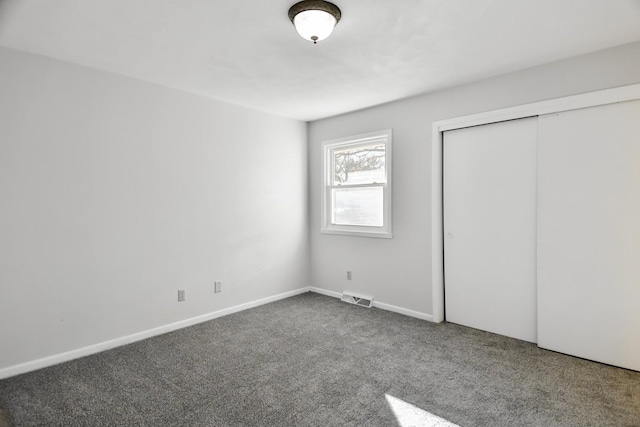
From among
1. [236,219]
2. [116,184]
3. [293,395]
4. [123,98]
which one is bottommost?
[293,395]

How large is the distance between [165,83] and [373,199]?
267cm

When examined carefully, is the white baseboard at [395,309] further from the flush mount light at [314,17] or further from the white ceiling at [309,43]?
the flush mount light at [314,17]

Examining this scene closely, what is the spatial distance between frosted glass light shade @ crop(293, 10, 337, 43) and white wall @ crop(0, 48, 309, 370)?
78.0 inches

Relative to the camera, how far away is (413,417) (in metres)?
2.09

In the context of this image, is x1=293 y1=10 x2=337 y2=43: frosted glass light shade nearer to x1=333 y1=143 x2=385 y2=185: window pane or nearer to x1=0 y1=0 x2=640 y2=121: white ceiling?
x1=0 y1=0 x2=640 y2=121: white ceiling

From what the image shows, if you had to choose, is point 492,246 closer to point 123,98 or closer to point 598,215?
point 598,215

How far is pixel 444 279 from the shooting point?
12.4 ft

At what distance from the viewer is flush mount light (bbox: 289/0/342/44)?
2.06 meters

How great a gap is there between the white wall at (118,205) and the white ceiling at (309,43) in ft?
1.02

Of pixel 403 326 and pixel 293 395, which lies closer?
pixel 293 395

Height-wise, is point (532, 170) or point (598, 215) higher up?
point (532, 170)

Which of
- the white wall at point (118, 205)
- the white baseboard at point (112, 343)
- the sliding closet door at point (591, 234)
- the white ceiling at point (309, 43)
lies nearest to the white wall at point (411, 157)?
the white ceiling at point (309, 43)

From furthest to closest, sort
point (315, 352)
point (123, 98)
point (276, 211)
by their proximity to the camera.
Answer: point (276, 211) < point (123, 98) < point (315, 352)

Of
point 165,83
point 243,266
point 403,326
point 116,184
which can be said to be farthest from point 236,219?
point 403,326
